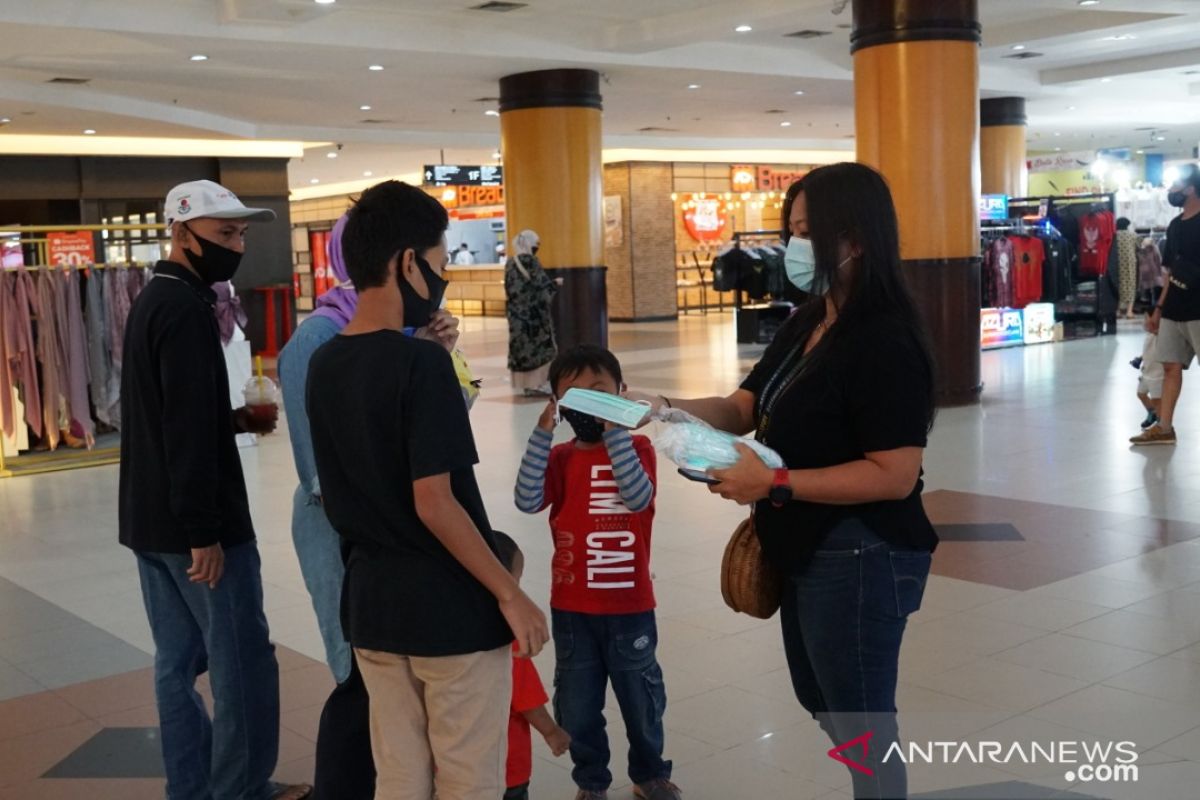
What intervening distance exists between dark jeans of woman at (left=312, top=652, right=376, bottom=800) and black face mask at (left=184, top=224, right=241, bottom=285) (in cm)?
101

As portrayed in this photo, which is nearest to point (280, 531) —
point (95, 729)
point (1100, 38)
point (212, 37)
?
point (95, 729)

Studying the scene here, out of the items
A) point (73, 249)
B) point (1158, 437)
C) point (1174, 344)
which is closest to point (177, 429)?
point (1174, 344)

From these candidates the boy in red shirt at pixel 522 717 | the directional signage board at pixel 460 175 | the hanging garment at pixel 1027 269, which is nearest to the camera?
the boy in red shirt at pixel 522 717

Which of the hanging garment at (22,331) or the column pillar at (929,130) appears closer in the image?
the hanging garment at (22,331)

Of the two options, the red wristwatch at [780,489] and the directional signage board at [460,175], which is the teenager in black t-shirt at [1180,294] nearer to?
the red wristwatch at [780,489]

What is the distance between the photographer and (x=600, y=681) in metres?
3.09

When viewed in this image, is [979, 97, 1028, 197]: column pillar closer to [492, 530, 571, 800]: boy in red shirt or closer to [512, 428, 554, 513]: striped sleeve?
[512, 428, 554, 513]: striped sleeve

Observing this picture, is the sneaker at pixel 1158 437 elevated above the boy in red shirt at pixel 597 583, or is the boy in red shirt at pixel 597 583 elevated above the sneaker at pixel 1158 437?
the boy in red shirt at pixel 597 583

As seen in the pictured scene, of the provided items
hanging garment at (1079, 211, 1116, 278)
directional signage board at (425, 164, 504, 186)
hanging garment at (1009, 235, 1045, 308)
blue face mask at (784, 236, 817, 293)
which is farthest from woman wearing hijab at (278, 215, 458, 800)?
directional signage board at (425, 164, 504, 186)

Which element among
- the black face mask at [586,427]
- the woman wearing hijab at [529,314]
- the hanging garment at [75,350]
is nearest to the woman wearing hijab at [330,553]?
the black face mask at [586,427]

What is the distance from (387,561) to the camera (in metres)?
2.18

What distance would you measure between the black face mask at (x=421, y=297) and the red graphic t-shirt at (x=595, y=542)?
2.93 feet

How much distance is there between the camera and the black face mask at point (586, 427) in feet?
9.66

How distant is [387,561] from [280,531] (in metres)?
4.85
